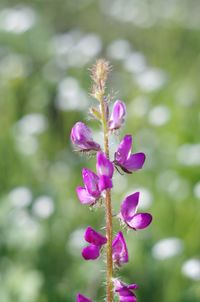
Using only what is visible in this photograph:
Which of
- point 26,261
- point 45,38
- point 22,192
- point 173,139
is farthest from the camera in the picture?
point 45,38

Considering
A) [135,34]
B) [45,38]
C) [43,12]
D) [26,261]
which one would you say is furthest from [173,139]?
[43,12]

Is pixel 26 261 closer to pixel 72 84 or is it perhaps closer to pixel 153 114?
pixel 153 114

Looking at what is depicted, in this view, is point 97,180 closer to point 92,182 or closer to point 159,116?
point 92,182

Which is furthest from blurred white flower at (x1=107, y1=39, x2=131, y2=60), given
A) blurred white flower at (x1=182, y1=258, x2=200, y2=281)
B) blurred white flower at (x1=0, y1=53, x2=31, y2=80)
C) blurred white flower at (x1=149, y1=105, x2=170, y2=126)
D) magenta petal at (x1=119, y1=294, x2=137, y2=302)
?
magenta petal at (x1=119, y1=294, x2=137, y2=302)

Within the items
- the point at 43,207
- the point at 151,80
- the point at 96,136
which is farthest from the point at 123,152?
the point at 151,80

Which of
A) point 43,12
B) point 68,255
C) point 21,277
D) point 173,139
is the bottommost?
point 21,277

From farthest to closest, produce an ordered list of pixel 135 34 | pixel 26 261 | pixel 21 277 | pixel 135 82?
pixel 135 34 → pixel 135 82 → pixel 26 261 → pixel 21 277

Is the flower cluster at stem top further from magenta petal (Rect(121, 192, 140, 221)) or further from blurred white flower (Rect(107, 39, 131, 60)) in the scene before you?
blurred white flower (Rect(107, 39, 131, 60))
